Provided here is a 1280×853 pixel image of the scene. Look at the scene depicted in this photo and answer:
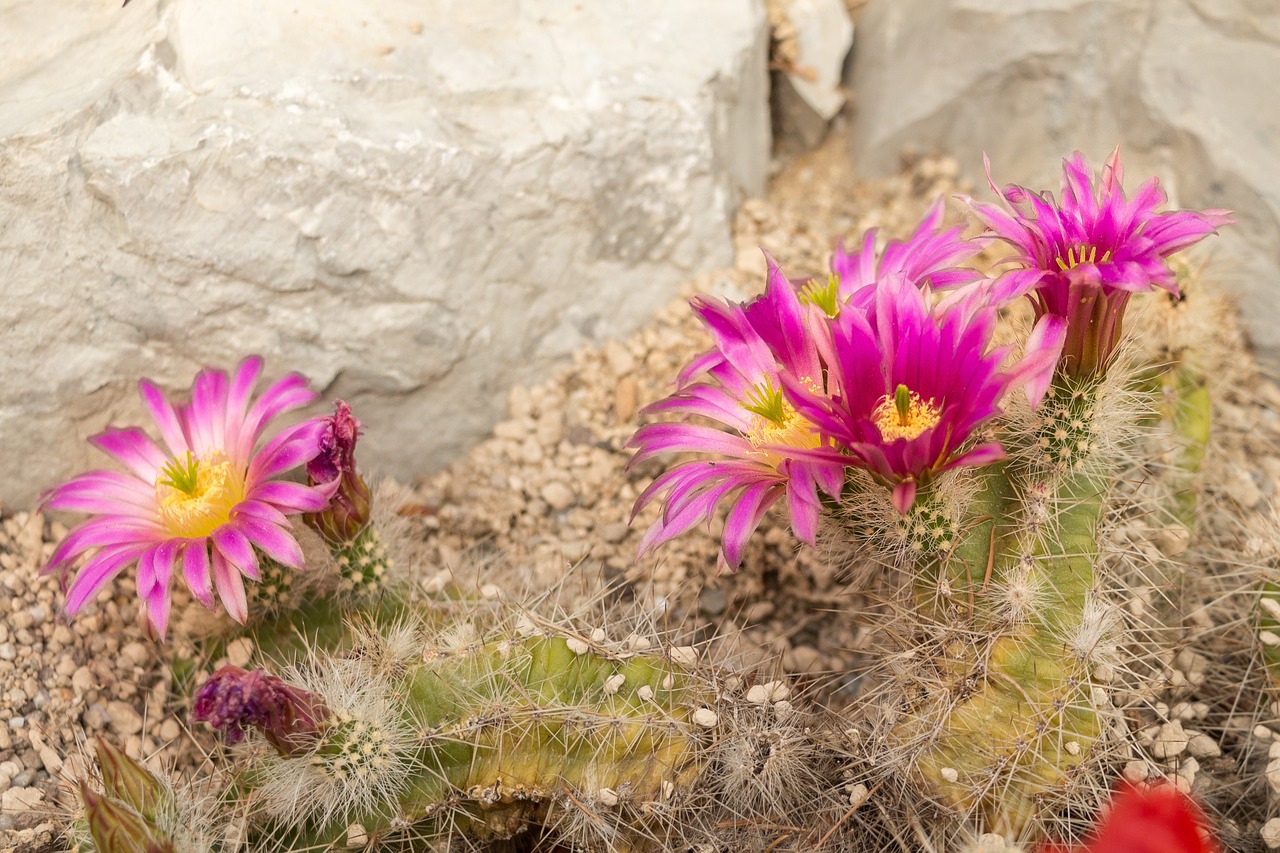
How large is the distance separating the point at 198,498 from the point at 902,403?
1095mm

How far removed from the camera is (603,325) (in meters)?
2.52

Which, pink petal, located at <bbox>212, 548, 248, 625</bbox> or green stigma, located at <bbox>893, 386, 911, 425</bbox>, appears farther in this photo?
pink petal, located at <bbox>212, 548, 248, 625</bbox>

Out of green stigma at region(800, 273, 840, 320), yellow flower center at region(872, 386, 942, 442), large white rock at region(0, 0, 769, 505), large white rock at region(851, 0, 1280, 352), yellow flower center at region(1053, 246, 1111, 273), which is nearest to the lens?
yellow flower center at region(872, 386, 942, 442)

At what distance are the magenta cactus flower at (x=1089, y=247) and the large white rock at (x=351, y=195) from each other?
0.95 meters

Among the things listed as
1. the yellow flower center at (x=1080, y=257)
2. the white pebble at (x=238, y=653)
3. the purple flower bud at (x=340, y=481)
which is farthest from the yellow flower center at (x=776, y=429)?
the white pebble at (x=238, y=653)

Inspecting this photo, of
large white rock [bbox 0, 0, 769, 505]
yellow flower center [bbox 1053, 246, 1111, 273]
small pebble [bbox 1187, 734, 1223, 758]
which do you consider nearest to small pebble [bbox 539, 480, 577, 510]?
large white rock [bbox 0, 0, 769, 505]

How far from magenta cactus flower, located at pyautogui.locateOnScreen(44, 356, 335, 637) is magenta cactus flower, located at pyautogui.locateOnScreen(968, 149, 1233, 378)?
3.62ft

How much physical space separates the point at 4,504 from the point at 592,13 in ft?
5.05

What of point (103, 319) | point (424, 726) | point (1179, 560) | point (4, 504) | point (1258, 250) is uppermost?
point (103, 319)

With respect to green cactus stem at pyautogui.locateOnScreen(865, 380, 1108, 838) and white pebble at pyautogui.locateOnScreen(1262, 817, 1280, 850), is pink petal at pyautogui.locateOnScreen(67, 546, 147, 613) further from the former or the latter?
white pebble at pyautogui.locateOnScreen(1262, 817, 1280, 850)

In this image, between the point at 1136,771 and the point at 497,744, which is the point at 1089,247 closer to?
the point at 1136,771

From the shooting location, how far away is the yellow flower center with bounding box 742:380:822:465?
5.32ft

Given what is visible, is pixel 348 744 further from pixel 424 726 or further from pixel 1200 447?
pixel 1200 447

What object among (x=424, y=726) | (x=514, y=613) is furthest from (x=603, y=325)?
(x=424, y=726)
